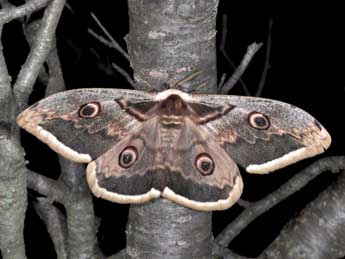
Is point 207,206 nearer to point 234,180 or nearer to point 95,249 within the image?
point 234,180

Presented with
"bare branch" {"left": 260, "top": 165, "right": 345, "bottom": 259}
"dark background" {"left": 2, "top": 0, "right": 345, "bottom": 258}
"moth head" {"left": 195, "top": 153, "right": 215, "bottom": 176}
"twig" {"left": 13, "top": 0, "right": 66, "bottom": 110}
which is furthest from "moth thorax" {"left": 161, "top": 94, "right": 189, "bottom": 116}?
"dark background" {"left": 2, "top": 0, "right": 345, "bottom": 258}

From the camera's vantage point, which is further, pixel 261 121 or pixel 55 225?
pixel 55 225

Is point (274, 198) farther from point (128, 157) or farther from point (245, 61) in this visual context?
point (128, 157)

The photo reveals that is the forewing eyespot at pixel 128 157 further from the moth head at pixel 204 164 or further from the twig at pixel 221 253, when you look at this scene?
the twig at pixel 221 253

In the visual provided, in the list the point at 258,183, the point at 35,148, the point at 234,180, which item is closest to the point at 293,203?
the point at 258,183

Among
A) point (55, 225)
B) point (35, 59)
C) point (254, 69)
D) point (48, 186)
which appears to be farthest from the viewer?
point (254, 69)

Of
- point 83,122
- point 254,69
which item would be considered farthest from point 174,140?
point 254,69
